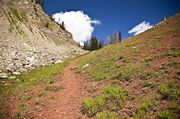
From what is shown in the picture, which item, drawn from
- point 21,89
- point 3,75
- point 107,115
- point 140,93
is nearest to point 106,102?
point 107,115

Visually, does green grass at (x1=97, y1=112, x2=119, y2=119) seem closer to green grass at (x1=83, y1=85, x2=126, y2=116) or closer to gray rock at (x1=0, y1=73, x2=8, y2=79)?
green grass at (x1=83, y1=85, x2=126, y2=116)

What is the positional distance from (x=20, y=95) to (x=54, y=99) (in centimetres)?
377

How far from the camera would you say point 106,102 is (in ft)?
44.1

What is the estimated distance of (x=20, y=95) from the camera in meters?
17.1

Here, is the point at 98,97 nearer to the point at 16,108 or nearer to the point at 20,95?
the point at 16,108

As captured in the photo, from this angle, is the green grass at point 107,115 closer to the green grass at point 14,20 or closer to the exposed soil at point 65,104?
the exposed soil at point 65,104

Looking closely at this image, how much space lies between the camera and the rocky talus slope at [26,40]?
31531 mm

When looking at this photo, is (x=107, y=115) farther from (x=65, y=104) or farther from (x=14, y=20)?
(x=14, y=20)

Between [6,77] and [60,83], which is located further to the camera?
[6,77]

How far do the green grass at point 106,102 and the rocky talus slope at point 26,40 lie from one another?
1456 centimetres

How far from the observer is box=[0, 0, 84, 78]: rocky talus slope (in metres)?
31.5

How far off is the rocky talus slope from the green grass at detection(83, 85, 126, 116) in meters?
14.6

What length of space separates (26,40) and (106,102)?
45565 mm

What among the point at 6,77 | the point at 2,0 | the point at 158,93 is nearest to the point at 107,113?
the point at 158,93
